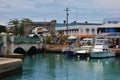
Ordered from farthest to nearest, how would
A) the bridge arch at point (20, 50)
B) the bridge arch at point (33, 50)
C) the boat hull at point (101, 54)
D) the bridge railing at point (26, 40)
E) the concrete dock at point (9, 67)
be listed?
the bridge arch at point (33, 50), the bridge arch at point (20, 50), the bridge railing at point (26, 40), the boat hull at point (101, 54), the concrete dock at point (9, 67)

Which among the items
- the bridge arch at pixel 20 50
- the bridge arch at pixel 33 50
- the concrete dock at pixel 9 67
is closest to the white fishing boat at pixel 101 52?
the bridge arch at pixel 20 50

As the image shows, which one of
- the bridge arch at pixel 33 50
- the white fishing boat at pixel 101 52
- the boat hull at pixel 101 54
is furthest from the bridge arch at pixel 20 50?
the boat hull at pixel 101 54

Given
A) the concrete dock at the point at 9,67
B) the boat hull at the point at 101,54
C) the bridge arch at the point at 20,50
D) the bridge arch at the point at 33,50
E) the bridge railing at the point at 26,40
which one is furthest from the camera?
the bridge arch at the point at 33,50

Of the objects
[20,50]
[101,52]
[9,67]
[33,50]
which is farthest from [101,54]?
[9,67]

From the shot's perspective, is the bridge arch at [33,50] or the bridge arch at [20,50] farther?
the bridge arch at [33,50]

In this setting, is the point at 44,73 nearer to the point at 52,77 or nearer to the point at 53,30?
the point at 52,77

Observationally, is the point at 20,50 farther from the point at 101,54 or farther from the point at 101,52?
the point at 101,52

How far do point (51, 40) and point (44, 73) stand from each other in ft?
218

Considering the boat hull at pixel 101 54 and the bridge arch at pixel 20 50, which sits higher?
the bridge arch at pixel 20 50

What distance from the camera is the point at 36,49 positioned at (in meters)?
114

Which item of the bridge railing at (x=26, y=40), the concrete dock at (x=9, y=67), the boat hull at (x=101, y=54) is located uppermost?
the bridge railing at (x=26, y=40)

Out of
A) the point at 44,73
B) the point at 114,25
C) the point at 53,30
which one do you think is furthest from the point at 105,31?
the point at 44,73

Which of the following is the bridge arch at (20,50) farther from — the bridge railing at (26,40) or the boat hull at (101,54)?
the boat hull at (101,54)

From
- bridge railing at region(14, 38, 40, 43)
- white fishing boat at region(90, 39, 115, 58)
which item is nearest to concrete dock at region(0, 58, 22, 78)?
white fishing boat at region(90, 39, 115, 58)
